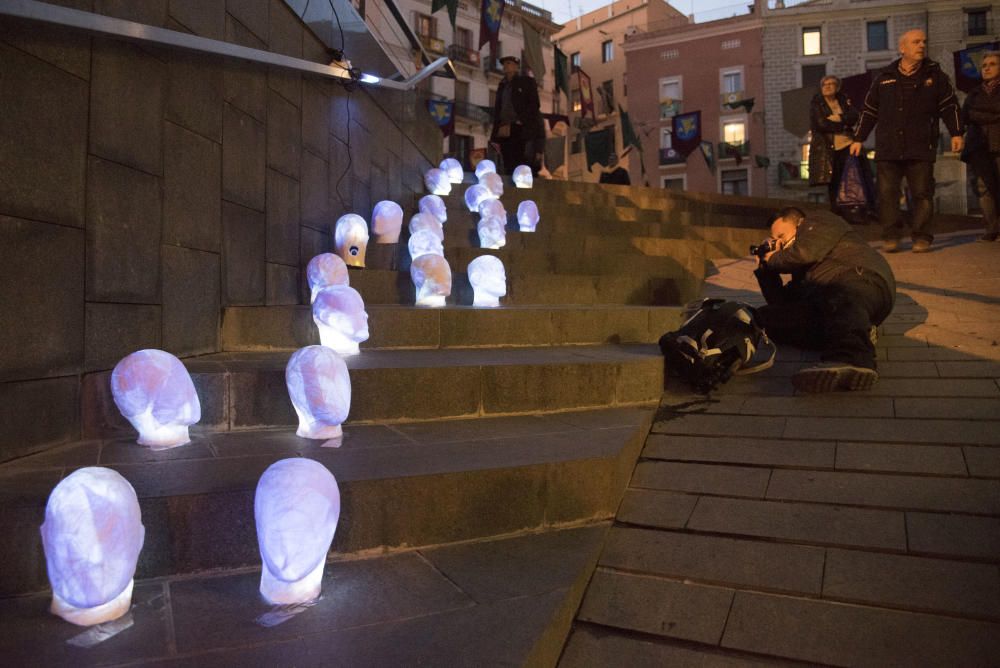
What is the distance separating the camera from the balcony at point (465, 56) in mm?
31766

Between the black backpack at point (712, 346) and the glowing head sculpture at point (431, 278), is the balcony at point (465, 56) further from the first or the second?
the black backpack at point (712, 346)

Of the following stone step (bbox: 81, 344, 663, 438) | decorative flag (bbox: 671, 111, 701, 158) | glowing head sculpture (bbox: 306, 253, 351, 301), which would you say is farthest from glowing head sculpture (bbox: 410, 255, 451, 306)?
decorative flag (bbox: 671, 111, 701, 158)

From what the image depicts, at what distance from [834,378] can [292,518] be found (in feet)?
8.98

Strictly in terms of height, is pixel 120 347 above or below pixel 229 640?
above

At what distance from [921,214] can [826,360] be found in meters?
4.48

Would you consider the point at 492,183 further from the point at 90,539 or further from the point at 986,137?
the point at 90,539

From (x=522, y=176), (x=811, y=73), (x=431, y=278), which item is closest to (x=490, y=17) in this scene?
(x=522, y=176)

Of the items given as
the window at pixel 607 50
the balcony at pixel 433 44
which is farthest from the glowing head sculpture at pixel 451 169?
the window at pixel 607 50

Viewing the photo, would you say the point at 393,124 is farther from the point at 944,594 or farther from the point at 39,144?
the point at 944,594

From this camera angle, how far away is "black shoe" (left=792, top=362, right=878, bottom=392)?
3270 mm

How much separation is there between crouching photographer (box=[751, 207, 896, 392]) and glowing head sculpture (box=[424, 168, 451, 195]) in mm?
4048

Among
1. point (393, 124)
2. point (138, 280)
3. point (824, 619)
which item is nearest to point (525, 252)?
point (393, 124)

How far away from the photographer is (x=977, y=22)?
92.0 feet

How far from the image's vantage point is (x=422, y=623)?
162 centimetres
